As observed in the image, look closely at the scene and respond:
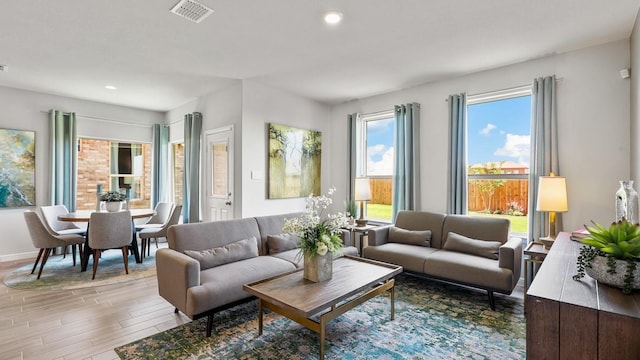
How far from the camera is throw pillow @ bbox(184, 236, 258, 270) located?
292 cm

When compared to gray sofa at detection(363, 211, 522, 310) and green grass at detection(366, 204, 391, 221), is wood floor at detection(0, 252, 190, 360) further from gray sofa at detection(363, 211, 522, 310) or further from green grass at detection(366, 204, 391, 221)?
green grass at detection(366, 204, 391, 221)

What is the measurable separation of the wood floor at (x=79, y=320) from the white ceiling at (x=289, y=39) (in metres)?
2.71

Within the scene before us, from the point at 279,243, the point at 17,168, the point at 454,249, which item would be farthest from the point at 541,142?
the point at 17,168

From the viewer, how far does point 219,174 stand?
5117mm

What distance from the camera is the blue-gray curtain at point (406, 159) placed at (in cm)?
462

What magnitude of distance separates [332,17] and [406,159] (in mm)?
2560

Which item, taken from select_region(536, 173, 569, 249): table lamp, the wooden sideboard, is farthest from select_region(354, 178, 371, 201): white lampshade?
the wooden sideboard

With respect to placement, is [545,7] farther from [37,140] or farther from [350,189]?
[37,140]

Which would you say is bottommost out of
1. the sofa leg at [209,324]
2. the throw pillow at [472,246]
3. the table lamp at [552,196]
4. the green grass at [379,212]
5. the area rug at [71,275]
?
the area rug at [71,275]

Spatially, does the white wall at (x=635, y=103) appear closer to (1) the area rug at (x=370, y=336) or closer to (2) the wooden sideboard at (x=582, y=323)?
(1) the area rug at (x=370, y=336)

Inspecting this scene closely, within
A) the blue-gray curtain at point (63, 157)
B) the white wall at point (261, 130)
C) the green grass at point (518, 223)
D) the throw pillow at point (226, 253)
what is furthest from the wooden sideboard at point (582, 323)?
the blue-gray curtain at point (63, 157)

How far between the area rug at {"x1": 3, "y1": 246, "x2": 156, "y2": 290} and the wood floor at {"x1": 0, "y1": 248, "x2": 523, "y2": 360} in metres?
0.16

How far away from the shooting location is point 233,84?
4676 mm

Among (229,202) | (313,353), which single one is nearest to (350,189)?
(229,202)
